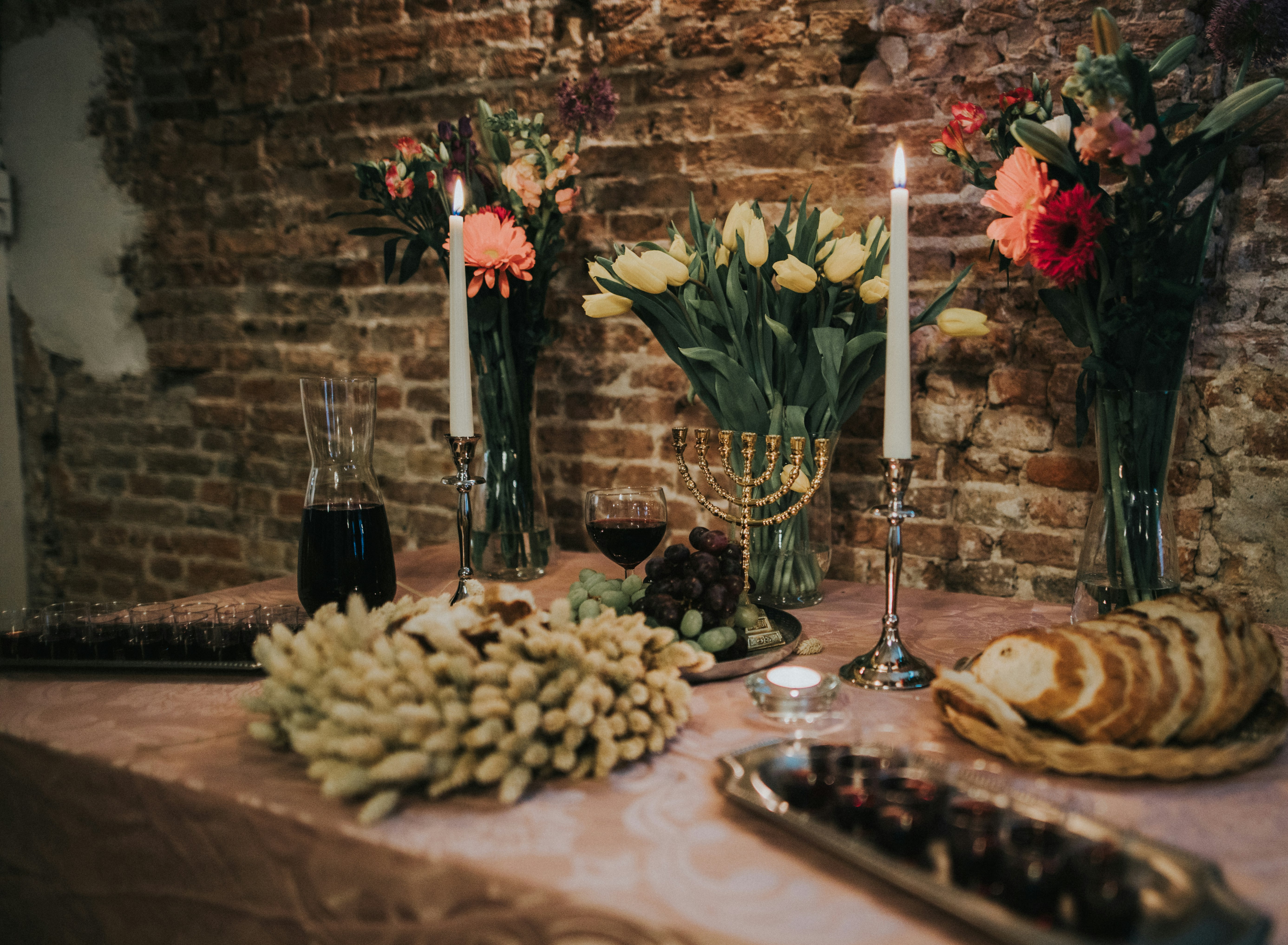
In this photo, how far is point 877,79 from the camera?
1515 mm

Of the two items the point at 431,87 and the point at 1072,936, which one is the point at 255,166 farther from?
the point at 1072,936

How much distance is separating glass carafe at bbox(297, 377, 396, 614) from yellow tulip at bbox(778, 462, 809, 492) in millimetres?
503

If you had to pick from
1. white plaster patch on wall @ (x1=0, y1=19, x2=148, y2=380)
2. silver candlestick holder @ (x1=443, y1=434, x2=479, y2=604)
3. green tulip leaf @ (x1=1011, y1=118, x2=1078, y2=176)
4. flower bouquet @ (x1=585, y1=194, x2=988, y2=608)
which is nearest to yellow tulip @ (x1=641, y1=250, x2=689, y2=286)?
flower bouquet @ (x1=585, y1=194, x2=988, y2=608)

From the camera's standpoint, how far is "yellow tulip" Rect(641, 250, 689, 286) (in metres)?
1.21

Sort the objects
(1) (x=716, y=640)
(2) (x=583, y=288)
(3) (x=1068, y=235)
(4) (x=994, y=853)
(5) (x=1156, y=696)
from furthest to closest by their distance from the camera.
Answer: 1. (2) (x=583, y=288)
2. (3) (x=1068, y=235)
3. (1) (x=716, y=640)
4. (5) (x=1156, y=696)
5. (4) (x=994, y=853)

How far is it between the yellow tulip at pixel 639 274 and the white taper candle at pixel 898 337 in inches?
15.6

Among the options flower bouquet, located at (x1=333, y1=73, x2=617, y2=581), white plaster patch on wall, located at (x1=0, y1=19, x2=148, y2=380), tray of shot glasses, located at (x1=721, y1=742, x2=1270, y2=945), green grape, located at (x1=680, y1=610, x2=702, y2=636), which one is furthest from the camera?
white plaster patch on wall, located at (x1=0, y1=19, x2=148, y2=380)

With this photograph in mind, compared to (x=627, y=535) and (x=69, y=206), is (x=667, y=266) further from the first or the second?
(x=69, y=206)

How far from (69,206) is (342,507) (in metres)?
1.92

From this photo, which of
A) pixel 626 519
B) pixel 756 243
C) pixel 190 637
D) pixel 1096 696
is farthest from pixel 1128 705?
pixel 190 637

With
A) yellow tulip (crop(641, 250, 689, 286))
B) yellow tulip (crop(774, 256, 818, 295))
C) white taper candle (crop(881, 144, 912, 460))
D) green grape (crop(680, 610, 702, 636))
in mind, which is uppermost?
yellow tulip (crop(641, 250, 689, 286))

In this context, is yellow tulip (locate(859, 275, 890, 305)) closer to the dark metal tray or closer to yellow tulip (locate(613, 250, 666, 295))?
yellow tulip (locate(613, 250, 666, 295))

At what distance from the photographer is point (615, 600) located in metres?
0.99

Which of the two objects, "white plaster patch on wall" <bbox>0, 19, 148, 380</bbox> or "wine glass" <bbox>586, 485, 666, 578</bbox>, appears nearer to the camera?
"wine glass" <bbox>586, 485, 666, 578</bbox>
